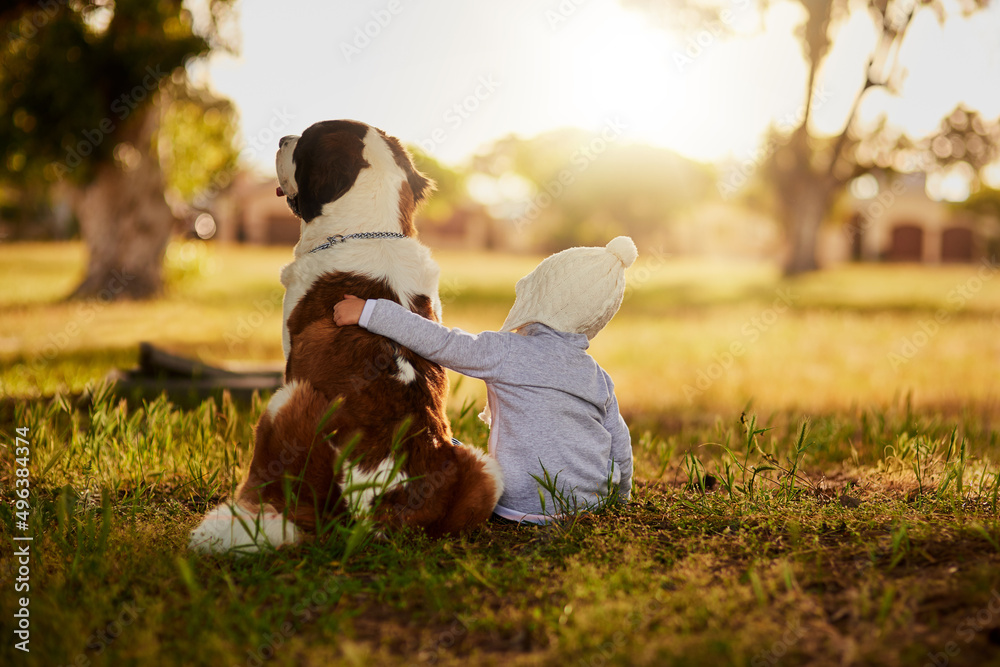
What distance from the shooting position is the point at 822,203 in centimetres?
2150

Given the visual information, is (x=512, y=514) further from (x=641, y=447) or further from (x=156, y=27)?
(x=156, y=27)

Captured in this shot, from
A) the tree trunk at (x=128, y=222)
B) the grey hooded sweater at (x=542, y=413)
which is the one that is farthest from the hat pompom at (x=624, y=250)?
the tree trunk at (x=128, y=222)

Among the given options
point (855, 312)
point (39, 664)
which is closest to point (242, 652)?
point (39, 664)

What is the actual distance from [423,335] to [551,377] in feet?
1.79

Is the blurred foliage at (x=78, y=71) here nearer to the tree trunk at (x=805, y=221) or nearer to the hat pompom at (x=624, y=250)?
the hat pompom at (x=624, y=250)

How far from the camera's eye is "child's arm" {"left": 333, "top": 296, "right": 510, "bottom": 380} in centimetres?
252

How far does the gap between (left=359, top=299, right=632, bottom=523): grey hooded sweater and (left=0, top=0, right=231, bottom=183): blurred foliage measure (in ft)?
32.3

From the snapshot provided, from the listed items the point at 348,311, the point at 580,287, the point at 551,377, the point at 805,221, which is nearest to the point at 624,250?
the point at 580,287

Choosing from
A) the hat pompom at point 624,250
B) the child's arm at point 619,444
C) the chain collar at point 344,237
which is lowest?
the child's arm at point 619,444

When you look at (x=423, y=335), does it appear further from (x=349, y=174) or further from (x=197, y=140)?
(x=197, y=140)

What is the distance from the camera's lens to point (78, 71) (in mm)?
10109

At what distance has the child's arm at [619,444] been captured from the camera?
9.78 ft

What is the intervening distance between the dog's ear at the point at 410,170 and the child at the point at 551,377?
62cm

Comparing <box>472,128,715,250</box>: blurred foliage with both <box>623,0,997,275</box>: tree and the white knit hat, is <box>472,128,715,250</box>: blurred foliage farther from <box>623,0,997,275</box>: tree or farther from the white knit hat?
the white knit hat
